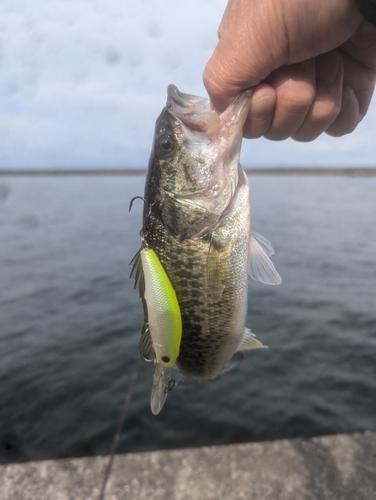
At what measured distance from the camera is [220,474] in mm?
A: 3930

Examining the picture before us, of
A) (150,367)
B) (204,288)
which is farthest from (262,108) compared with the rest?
(150,367)

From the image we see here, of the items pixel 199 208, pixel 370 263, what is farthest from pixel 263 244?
pixel 370 263

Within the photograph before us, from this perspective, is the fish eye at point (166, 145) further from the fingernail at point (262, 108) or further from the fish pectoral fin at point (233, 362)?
the fish pectoral fin at point (233, 362)

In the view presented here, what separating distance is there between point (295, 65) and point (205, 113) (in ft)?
2.07

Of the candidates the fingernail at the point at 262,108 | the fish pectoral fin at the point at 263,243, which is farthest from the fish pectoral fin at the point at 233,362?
the fingernail at the point at 262,108

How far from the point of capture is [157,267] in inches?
80.1

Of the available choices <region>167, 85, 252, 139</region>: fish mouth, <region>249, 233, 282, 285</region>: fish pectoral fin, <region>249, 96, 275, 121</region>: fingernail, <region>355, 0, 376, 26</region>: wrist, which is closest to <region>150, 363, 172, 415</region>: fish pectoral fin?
<region>249, 233, 282, 285</region>: fish pectoral fin

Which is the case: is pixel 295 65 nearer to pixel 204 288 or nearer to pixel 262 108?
pixel 262 108

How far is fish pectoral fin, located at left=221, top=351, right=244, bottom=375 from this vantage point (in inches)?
98.5

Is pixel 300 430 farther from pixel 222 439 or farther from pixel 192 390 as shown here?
pixel 192 390

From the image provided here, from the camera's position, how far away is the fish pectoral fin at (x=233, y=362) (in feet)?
8.21

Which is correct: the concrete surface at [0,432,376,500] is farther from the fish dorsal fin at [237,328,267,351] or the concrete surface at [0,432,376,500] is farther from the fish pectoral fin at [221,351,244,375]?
the fish dorsal fin at [237,328,267,351]

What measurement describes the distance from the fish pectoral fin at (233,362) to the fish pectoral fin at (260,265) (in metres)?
0.59

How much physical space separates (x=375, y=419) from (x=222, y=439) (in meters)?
2.66
